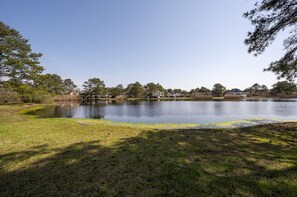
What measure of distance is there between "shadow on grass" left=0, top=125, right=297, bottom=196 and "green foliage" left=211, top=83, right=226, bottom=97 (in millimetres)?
110701

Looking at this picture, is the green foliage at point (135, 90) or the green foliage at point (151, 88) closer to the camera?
the green foliage at point (135, 90)

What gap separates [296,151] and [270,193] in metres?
3.84

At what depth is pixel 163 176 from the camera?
3.52 meters

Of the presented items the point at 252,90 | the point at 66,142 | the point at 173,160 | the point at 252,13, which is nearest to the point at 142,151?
the point at 173,160

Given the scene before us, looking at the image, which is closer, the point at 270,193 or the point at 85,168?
the point at 270,193

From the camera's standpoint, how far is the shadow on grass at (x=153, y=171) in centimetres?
299

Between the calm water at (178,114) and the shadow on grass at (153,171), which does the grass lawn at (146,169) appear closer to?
the shadow on grass at (153,171)

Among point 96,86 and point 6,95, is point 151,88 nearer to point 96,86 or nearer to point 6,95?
point 96,86

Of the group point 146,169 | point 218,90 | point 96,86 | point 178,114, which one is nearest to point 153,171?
point 146,169

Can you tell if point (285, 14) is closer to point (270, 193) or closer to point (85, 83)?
point (270, 193)

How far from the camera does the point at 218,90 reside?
106 metres

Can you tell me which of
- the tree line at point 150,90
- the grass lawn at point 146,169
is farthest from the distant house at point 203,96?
the grass lawn at point 146,169

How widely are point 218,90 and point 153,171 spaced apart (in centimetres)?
11430

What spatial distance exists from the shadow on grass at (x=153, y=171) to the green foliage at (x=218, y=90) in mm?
110701
